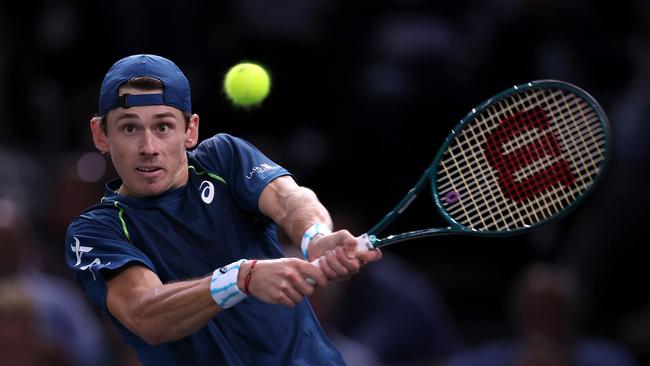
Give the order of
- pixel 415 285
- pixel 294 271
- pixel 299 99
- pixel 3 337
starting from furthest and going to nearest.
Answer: pixel 299 99 < pixel 415 285 < pixel 3 337 < pixel 294 271

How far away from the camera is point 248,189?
5.49 meters

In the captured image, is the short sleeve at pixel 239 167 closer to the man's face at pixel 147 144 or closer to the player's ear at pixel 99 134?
the man's face at pixel 147 144

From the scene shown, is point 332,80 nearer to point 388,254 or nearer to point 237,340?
point 388,254

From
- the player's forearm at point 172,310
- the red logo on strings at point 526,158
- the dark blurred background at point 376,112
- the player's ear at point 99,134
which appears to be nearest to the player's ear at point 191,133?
the player's ear at point 99,134

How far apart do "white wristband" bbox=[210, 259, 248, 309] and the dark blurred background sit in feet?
14.2

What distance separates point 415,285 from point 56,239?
2901 millimetres

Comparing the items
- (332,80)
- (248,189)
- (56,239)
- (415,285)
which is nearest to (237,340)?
(248,189)

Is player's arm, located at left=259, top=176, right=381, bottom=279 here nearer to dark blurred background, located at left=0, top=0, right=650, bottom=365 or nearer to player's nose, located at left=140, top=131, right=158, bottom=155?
player's nose, located at left=140, top=131, right=158, bottom=155

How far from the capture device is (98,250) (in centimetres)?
528

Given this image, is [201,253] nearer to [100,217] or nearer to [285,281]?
[100,217]

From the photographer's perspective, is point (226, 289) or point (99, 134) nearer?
point (226, 289)

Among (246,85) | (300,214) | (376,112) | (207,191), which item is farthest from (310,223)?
(376,112)

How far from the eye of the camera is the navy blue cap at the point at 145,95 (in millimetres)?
5289

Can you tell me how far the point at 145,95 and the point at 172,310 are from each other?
91 cm
